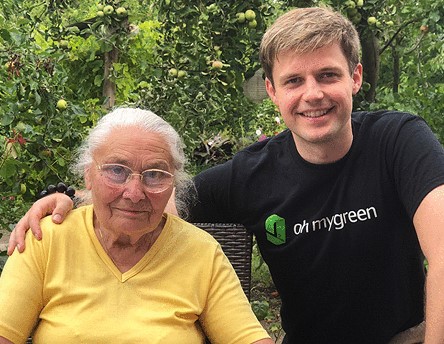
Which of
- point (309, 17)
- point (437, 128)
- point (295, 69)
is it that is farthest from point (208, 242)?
point (437, 128)

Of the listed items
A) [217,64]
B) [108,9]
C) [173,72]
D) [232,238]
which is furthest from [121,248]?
[108,9]

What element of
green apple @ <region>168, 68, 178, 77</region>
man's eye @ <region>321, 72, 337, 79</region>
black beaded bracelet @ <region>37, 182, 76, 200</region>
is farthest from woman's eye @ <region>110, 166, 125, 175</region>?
green apple @ <region>168, 68, 178, 77</region>

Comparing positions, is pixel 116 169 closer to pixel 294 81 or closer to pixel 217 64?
pixel 294 81

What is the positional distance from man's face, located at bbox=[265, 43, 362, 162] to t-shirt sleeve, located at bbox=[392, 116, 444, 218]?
0.18 metres

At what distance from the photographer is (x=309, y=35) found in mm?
2240

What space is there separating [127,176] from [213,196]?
592 mm

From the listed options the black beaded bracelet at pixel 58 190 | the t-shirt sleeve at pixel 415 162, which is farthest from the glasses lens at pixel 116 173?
the t-shirt sleeve at pixel 415 162

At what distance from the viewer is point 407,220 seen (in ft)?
7.52

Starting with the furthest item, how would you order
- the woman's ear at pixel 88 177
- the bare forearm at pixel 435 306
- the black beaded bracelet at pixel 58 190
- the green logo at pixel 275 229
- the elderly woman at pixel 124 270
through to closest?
1. the green logo at pixel 275 229
2. the black beaded bracelet at pixel 58 190
3. the woman's ear at pixel 88 177
4. the elderly woman at pixel 124 270
5. the bare forearm at pixel 435 306

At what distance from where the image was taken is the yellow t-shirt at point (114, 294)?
6.41 feet

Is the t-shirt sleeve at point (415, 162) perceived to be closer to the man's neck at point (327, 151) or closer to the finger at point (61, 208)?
the man's neck at point (327, 151)

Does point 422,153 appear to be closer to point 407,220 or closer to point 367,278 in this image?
point 407,220

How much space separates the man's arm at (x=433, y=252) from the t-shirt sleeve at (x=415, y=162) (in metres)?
0.04

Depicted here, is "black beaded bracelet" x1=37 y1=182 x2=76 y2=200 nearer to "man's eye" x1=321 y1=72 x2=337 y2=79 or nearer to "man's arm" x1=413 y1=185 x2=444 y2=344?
"man's eye" x1=321 y1=72 x2=337 y2=79
